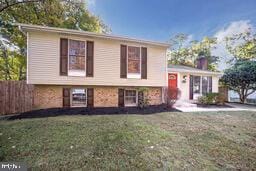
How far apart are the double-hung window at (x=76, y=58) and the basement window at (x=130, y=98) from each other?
3.12 metres

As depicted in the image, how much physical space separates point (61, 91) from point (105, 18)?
12.0 m

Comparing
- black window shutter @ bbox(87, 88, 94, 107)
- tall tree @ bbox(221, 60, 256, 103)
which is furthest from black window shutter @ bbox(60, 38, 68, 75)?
tall tree @ bbox(221, 60, 256, 103)

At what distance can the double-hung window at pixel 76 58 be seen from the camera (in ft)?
31.5

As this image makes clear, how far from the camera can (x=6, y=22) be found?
15.0 m

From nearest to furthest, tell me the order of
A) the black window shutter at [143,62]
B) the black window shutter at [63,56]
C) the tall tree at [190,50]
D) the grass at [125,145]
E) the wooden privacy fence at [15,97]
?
1. the grass at [125,145]
2. the wooden privacy fence at [15,97]
3. the black window shutter at [63,56]
4. the black window shutter at [143,62]
5. the tall tree at [190,50]

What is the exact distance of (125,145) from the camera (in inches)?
188

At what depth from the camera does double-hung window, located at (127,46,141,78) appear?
10930 mm

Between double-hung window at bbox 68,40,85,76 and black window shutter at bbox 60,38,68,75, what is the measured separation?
0.53ft

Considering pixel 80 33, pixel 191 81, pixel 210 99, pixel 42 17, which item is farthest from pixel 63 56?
pixel 210 99

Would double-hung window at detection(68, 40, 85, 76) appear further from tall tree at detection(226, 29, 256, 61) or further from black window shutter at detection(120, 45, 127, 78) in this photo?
tall tree at detection(226, 29, 256, 61)

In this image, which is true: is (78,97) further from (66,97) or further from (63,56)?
(63,56)

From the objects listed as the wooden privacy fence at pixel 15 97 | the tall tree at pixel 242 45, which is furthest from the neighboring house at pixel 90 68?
the tall tree at pixel 242 45

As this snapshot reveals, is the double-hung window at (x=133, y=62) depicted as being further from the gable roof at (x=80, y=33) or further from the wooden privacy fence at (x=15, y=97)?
the wooden privacy fence at (x=15, y=97)

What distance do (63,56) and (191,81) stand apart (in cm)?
1042
